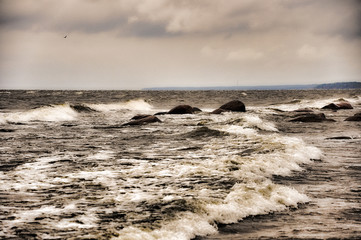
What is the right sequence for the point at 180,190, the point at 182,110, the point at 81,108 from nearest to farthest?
the point at 180,190 → the point at 182,110 → the point at 81,108

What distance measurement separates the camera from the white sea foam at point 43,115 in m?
24.5

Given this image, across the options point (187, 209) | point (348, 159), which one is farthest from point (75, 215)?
point (348, 159)

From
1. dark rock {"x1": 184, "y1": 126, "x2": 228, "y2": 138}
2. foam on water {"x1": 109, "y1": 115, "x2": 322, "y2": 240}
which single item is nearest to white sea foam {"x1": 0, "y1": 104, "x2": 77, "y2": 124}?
dark rock {"x1": 184, "y1": 126, "x2": 228, "y2": 138}

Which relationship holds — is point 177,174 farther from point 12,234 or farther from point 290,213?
point 12,234

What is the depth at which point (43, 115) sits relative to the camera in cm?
2680

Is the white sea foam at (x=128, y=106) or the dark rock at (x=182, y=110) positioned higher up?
the dark rock at (x=182, y=110)

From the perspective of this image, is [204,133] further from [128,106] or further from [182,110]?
[128,106]

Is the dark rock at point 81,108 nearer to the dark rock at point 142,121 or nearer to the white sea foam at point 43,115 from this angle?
the white sea foam at point 43,115

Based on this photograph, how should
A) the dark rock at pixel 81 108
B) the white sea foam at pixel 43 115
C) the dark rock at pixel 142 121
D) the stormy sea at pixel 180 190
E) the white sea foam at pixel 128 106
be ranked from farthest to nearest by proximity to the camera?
the white sea foam at pixel 128 106 < the dark rock at pixel 81 108 < the white sea foam at pixel 43 115 < the dark rock at pixel 142 121 < the stormy sea at pixel 180 190

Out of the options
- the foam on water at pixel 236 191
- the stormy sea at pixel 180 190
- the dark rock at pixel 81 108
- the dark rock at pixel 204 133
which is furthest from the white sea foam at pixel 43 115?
the foam on water at pixel 236 191

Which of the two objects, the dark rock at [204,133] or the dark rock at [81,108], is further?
the dark rock at [81,108]

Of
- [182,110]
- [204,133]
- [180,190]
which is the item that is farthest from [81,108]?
[180,190]

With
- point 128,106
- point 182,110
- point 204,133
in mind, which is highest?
point 182,110

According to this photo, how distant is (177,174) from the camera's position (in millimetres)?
8219
